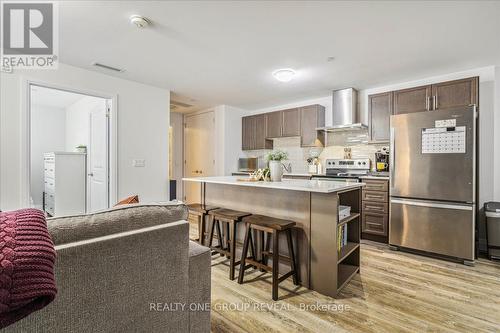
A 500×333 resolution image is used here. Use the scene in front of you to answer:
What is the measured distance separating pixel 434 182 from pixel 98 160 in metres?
4.94

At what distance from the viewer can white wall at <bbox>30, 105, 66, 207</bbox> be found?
565cm

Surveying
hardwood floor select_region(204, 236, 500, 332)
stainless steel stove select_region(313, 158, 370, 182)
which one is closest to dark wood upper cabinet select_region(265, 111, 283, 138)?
stainless steel stove select_region(313, 158, 370, 182)

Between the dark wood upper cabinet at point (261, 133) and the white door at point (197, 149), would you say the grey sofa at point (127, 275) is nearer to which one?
the dark wood upper cabinet at point (261, 133)

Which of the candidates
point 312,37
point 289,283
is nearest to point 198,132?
point 312,37

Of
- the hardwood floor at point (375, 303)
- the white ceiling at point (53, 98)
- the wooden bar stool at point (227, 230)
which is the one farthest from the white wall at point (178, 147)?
the hardwood floor at point (375, 303)

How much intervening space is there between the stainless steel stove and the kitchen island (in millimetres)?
1401

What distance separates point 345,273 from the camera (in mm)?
2418

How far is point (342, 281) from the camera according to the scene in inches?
88.6

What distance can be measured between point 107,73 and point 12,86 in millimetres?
1052

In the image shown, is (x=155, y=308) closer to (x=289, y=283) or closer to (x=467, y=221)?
(x=289, y=283)

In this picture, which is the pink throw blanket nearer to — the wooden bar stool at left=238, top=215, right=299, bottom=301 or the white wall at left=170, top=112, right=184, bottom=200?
the wooden bar stool at left=238, top=215, right=299, bottom=301

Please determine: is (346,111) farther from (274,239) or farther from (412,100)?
(274,239)

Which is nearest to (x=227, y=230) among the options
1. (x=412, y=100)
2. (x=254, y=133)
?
(x=254, y=133)

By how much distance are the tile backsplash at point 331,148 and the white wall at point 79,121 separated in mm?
3502
